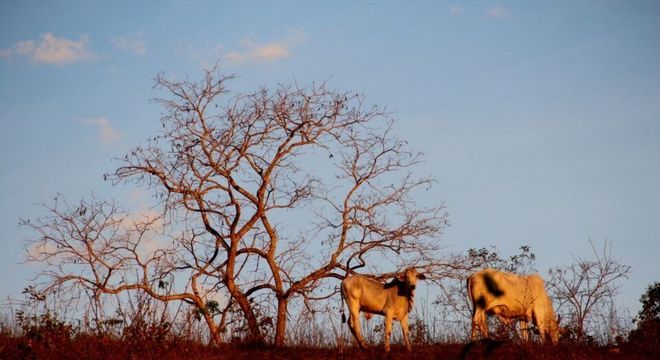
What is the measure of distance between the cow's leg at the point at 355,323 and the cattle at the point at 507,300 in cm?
248

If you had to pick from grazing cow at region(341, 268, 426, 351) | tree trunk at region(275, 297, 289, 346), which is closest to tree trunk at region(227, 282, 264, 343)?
tree trunk at region(275, 297, 289, 346)

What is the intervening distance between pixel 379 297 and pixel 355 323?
74cm

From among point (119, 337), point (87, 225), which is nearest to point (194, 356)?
point (119, 337)

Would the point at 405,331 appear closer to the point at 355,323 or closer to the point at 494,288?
the point at 355,323

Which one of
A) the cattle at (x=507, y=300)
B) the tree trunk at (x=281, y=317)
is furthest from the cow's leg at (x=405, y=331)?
the tree trunk at (x=281, y=317)

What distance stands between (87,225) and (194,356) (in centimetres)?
931

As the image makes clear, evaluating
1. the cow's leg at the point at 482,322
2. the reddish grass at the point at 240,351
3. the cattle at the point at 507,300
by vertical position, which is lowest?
the reddish grass at the point at 240,351

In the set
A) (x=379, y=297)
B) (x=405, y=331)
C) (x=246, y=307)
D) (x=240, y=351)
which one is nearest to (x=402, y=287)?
(x=379, y=297)

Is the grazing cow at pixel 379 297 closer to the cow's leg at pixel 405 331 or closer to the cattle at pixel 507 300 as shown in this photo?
the cow's leg at pixel 405 331

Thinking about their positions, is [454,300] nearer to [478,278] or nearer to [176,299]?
[478,278]

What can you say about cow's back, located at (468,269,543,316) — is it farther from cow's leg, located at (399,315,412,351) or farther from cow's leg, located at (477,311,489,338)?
cow's leg, located at (399,315,412,351)

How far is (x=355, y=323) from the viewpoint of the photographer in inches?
594

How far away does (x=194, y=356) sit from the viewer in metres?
12.6

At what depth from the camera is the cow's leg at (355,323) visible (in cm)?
1493
